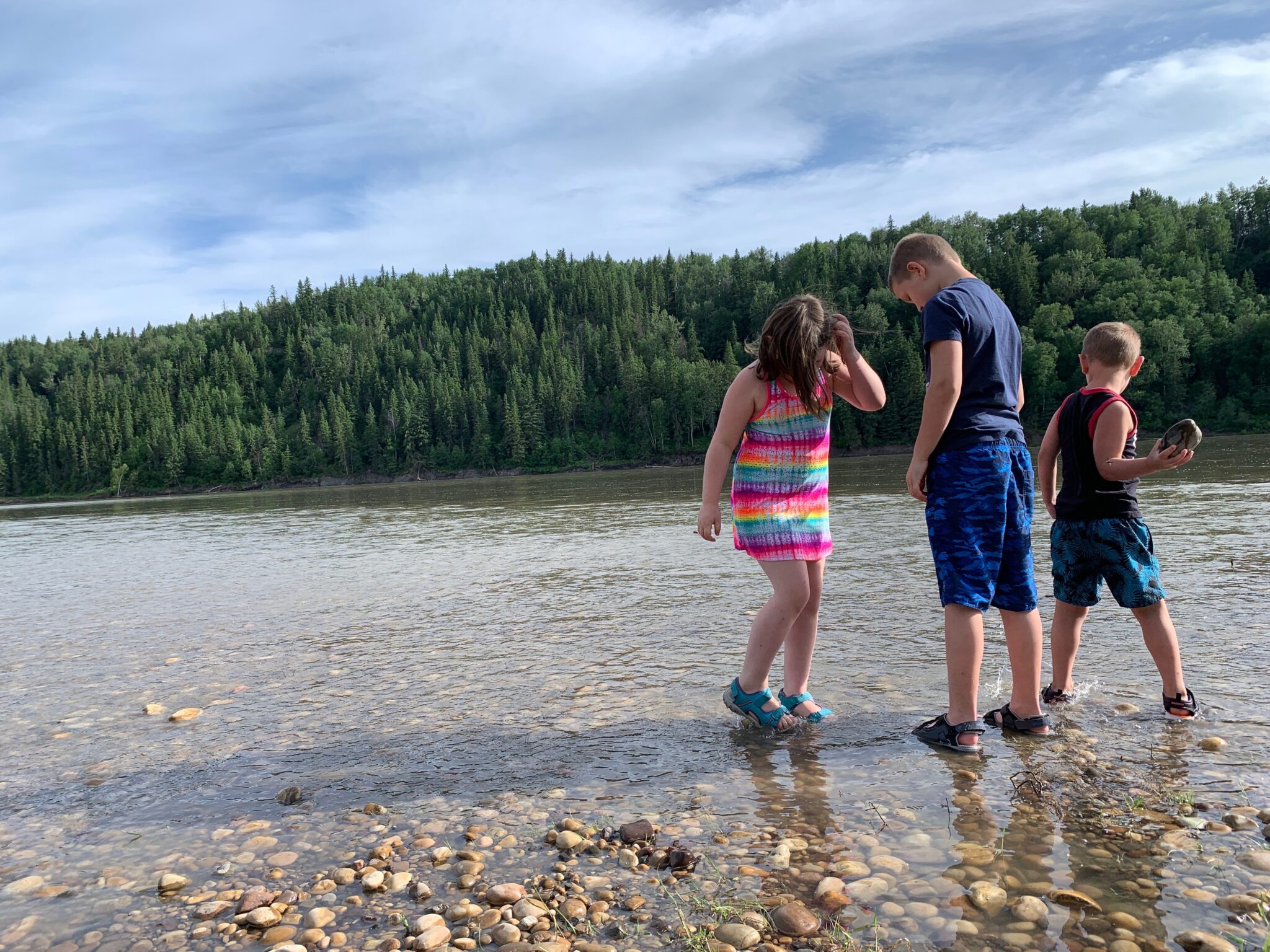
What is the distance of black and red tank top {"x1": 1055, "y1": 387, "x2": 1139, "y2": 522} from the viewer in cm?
454

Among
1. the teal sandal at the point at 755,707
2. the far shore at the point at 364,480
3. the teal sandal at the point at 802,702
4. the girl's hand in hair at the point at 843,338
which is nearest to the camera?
the girl's hand in hair at the point at 843,338

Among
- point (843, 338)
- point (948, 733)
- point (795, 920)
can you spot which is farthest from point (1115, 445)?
point (795, 920)

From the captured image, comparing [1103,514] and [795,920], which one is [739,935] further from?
[1103,514]

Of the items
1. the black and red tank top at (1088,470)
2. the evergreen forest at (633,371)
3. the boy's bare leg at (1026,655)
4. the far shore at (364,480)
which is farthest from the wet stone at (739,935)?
the far shore at (364,480)

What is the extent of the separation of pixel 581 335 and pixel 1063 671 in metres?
177

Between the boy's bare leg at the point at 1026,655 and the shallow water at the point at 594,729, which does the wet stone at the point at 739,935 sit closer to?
the shallow water at the point at 594,729

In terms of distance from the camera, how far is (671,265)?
645 ft

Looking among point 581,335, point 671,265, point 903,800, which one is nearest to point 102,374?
point 581,335

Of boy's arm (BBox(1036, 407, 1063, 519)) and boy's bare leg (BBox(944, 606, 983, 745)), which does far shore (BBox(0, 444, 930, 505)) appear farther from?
boy's bare leg (BBox(944, 606, 983, 745))

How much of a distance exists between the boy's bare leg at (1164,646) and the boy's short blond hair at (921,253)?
2.16 metres

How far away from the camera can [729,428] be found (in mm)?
4566

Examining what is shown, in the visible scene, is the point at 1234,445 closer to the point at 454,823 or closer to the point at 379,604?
the point at 379,604

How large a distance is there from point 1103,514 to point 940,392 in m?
1.35

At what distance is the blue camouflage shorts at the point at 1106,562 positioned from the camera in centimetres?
442
